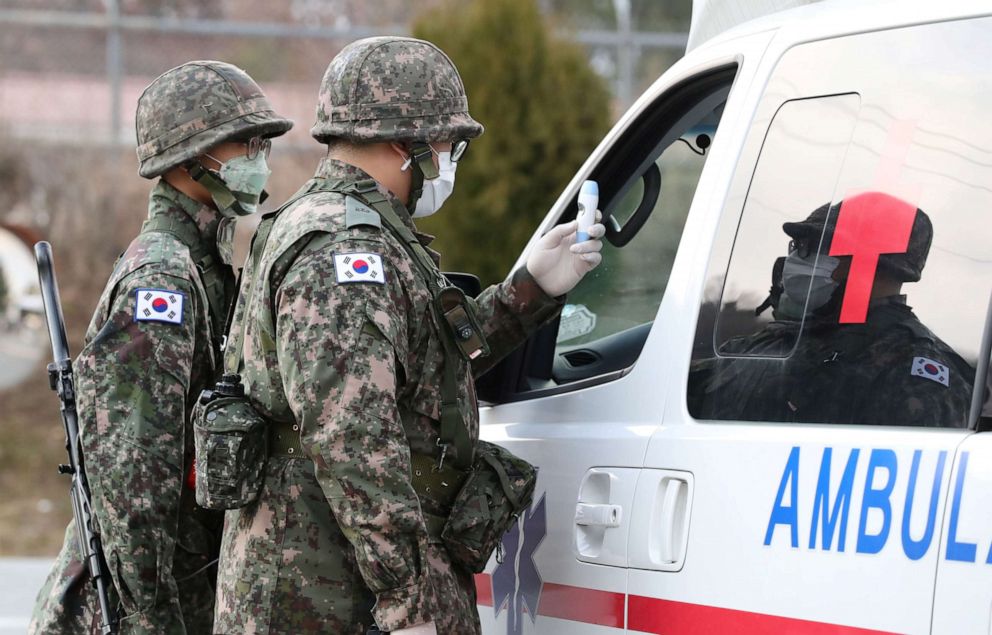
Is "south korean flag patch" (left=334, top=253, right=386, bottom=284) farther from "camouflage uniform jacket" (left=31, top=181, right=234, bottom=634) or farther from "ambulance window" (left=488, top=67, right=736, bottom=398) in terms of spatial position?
"camouflage uniform jacket" (left=31, top=181, right=234, bottom=634)

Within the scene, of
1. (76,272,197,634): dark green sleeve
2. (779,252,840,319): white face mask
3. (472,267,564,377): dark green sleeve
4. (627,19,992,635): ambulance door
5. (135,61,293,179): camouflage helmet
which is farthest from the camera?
(135,61,293,179): camouflage helmet

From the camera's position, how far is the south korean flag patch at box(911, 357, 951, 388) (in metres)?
2.00

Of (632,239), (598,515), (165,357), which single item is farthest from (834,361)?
(165,357)

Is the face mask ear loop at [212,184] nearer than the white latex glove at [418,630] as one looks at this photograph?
No

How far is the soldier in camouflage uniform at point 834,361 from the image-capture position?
203 centimetres

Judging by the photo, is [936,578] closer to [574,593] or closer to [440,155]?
[574,593]

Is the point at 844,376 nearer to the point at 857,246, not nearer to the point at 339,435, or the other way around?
the point at 857,246

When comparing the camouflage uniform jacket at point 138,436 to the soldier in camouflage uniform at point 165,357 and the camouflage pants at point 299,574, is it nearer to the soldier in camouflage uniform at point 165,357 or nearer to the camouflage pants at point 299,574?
the soldier in camouflage uniform at point 165,357

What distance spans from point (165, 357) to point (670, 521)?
136 centimetres

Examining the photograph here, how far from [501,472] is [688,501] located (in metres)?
0.50

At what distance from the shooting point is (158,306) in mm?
3166

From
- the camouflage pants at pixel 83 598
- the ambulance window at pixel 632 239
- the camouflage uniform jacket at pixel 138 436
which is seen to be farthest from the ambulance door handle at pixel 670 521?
the camouflage pants at pixel 83 598

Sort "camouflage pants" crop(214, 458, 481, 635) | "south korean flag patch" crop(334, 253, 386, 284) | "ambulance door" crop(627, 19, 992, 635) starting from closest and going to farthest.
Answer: "ambulance door" crop(627, 19, 992, 635) → "south korean flag patch" crop(334, 253, 386, 284) → "camouflage pants" crop(214, 458, 481, 635)

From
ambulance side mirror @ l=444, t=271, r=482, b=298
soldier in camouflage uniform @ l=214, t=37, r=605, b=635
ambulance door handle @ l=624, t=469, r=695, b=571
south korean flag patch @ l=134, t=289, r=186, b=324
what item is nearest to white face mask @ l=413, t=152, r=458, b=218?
soldier in camouflage uniform @ l=214, t=37, r=605, b=635
